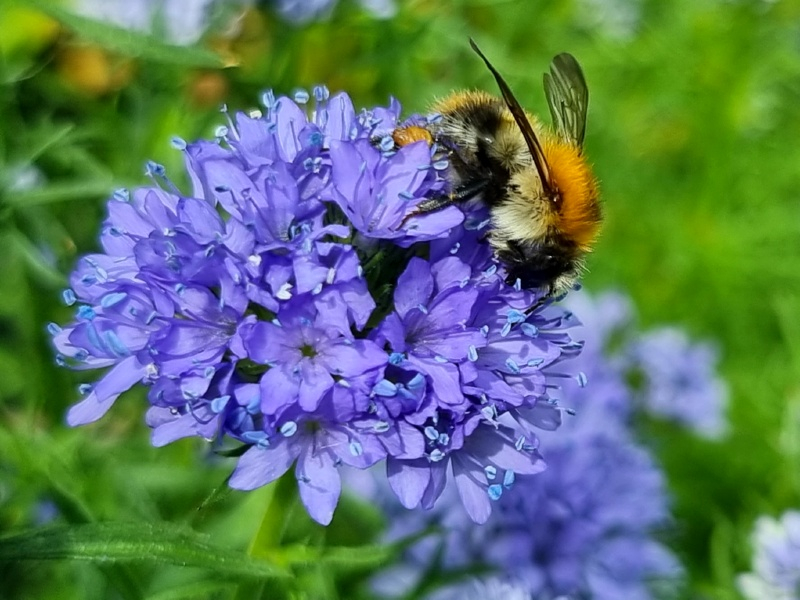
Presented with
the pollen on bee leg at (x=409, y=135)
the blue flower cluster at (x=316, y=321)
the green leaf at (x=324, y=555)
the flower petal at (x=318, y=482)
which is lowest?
the green leaf at (x=324, y=555)

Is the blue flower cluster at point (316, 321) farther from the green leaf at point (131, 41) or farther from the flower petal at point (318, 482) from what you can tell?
the green leaf at point (131, 41)

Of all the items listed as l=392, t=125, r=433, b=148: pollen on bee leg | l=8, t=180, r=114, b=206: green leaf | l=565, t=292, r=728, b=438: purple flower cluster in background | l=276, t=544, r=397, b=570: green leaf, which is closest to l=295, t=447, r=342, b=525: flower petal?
l=276, t=544, r=397, b=570: green leaf

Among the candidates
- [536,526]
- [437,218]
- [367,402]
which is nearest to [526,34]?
[536,526]

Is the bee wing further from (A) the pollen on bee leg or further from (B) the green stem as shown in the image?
(B) the green stem

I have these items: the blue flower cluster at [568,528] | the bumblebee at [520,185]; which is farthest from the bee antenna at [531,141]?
the blue flower cluster at [568,528]

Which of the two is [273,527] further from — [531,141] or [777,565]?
[777,565]

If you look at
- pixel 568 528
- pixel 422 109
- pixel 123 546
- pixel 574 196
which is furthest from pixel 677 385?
pixel 123 546

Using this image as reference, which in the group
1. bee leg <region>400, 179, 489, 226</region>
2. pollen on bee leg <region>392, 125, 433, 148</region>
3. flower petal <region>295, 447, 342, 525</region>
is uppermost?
pollen on bee leg <region>392, 125, 433, 148</region>
